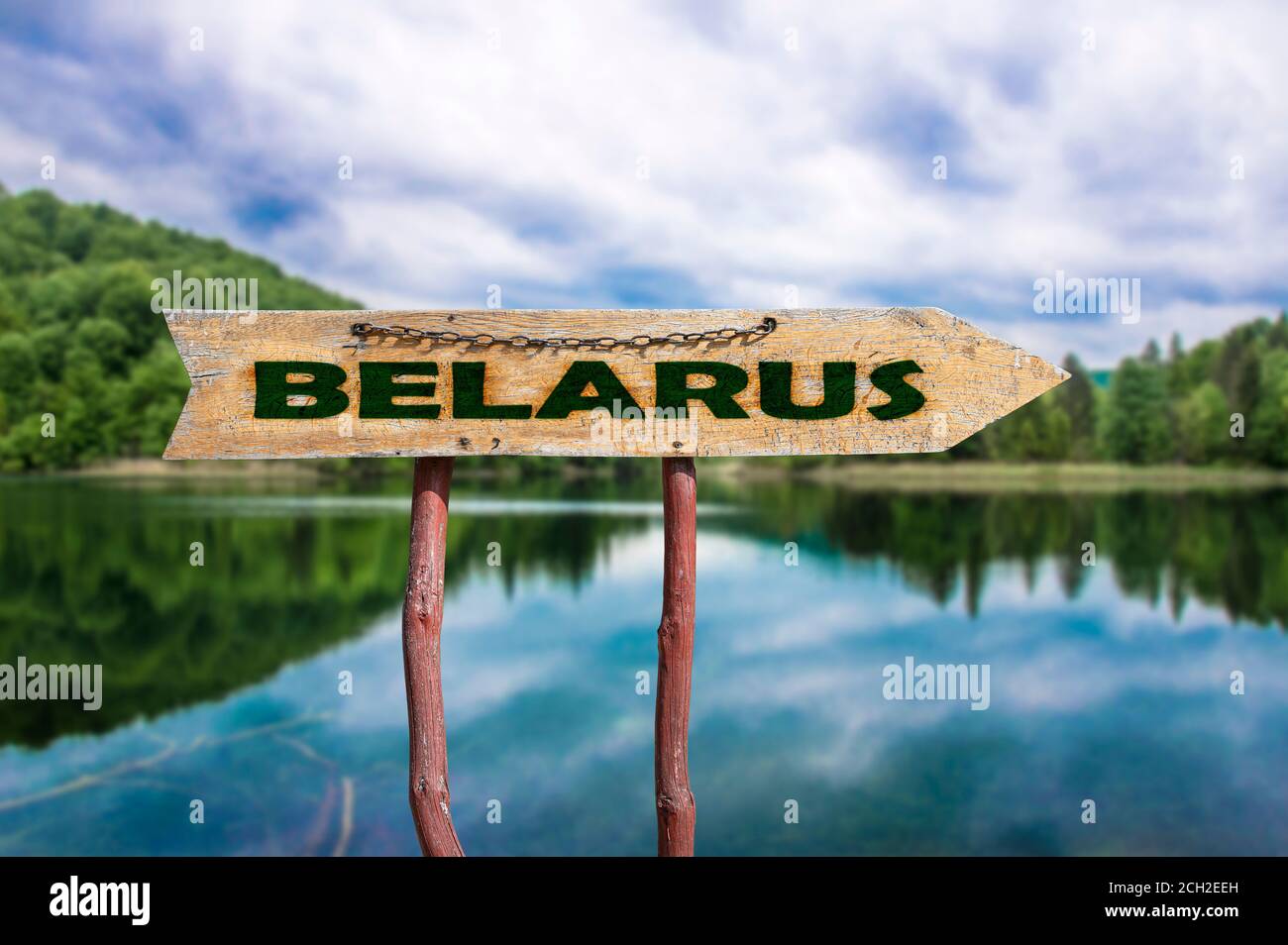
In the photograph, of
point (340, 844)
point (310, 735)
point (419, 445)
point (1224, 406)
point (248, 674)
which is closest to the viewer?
point (419, 445)

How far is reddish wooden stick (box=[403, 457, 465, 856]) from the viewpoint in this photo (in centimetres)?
283

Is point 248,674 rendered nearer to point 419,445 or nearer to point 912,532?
point 419,445

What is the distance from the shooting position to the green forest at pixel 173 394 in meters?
39.3

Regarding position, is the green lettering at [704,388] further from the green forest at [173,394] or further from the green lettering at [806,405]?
the green forest at [173,394]

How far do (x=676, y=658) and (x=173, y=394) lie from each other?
45947 mm

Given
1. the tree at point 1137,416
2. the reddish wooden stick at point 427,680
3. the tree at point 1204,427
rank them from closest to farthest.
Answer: the reddish wooden stick at point 427,680, the tree at point 1204,427, the tree at point 1137,416

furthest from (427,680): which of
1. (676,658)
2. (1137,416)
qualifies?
(1137,416)

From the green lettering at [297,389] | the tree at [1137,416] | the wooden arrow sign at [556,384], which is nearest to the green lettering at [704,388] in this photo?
the wooden arrow sign at [556,384]

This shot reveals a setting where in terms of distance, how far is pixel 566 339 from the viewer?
287 centimetres

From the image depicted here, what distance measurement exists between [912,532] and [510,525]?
1578 centimetres

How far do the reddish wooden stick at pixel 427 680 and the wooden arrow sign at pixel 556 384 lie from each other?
28 centimetres


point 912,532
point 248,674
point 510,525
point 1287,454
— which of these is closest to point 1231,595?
point 912,532

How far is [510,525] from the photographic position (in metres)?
30.3

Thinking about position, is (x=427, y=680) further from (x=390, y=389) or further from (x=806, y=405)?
(x=806, y=405)
